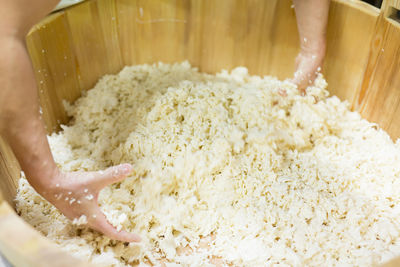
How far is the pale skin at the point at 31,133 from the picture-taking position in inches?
27.0

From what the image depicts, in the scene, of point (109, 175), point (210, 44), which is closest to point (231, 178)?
point (109, 175)

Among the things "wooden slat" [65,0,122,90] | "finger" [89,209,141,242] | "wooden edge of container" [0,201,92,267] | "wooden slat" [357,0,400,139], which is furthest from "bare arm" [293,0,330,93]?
"wooden edge of container" [0,201,92,267]

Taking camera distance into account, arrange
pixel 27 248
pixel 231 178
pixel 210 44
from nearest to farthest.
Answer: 1. pixel 27 248
2. pixel 231 178
3. pixel 210 44

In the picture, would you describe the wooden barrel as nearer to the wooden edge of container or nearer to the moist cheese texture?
the moist cheese texture

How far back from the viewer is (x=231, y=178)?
3.32 ft

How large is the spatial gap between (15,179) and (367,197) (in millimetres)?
954

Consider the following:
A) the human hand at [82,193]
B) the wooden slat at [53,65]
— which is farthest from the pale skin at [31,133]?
the wooden slat at [53,65]

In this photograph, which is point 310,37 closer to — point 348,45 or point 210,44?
point 348,45

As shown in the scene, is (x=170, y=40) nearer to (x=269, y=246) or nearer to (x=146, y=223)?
(x=146, y=223)

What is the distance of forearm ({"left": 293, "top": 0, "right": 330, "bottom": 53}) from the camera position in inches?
46.2

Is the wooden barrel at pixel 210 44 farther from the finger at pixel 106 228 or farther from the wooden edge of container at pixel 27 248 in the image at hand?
the wooden edge of container at pixel 27 248

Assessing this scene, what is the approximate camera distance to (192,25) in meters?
1.40

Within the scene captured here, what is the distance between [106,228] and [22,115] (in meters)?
0.31

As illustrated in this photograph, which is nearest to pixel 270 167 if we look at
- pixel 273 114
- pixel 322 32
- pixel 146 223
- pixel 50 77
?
pixel 273 114
